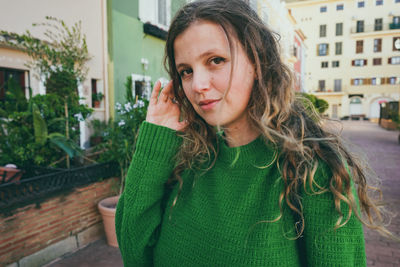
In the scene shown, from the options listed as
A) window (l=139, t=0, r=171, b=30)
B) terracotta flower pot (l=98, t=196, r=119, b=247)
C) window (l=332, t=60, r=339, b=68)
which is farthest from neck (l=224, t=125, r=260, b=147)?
window (l=332, t=60, r=339, b=68)

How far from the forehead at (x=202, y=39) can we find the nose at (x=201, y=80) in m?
0.07

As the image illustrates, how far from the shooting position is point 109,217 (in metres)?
3.89

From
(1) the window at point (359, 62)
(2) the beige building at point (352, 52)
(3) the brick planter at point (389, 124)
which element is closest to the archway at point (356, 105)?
(2) the beige building at point (352, 52)

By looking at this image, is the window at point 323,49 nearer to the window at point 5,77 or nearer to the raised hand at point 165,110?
the window at point 5,77

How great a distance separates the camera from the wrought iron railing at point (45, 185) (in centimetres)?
300

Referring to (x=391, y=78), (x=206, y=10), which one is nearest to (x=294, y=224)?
(x=206, y=10)

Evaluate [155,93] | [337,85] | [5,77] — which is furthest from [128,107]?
[337,85]

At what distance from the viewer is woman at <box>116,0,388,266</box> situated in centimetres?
107

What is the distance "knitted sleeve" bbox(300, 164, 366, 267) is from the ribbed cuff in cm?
67

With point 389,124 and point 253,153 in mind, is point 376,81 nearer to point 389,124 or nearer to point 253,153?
point 389,124

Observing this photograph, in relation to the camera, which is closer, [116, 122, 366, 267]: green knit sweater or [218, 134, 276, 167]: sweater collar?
[116, 122, 366, 267]: green knit sweater

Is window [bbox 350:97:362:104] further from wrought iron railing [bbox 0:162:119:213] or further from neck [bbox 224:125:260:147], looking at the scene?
neck [bbox 224:125:260:147]

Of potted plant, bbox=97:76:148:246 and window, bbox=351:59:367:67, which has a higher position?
window, bbox=351:59:367:67

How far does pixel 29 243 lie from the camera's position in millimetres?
3150
